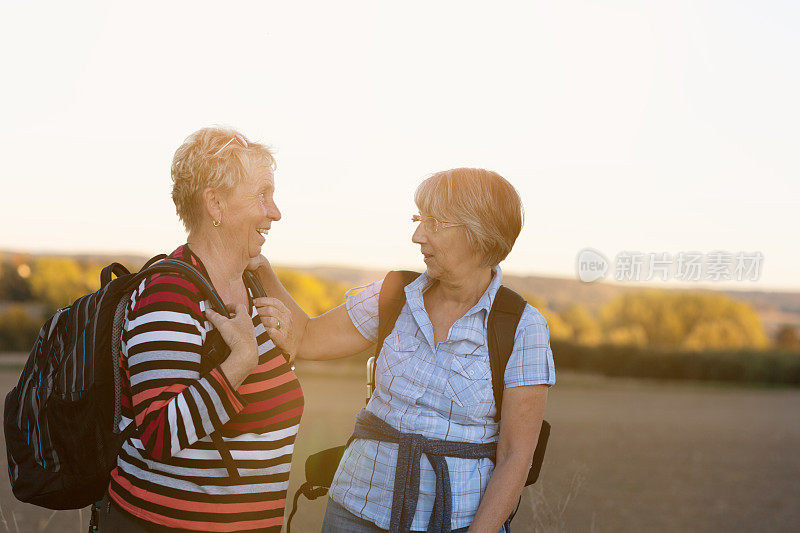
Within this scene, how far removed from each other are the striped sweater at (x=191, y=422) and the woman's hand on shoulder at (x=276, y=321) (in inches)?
0.9

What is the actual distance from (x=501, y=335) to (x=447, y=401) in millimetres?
260

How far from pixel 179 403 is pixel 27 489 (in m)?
0.63

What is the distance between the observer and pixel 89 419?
2123 mm

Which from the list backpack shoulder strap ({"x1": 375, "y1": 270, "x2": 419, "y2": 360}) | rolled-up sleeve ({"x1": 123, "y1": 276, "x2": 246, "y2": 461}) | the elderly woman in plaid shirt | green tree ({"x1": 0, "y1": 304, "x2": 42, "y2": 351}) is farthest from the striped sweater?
→ green tree ({"x1": 0, "y1": 304, "x2": 42, "y2": 351})

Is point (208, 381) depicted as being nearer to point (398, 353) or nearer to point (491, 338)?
point (398, 353)

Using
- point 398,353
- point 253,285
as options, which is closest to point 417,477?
point 398,353

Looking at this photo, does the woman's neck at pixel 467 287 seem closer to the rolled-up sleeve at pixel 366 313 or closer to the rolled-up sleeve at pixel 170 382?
the rolled-up sleeve at pixel 366 313

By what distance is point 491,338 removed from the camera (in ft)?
7.70

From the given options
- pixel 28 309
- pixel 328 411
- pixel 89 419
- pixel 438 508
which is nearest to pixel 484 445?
pixel 438 508

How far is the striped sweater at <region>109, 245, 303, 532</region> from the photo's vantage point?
1993 mm

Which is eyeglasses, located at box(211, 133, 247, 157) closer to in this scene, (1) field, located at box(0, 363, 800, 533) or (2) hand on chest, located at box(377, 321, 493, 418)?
(2) hand on chest, located at box(377, 321, 493, 418)

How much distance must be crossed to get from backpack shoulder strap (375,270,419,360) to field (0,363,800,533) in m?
1.45

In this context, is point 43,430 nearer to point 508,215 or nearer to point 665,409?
point 508,215

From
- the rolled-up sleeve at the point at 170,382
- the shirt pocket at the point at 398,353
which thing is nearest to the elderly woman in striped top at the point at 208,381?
the rolled-up sleeve at the point at 170,382
